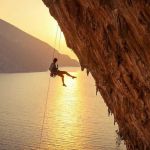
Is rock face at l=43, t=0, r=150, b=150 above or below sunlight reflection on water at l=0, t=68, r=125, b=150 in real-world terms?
above

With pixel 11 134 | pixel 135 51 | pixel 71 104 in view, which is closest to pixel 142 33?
pixel 135 51

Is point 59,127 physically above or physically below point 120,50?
below

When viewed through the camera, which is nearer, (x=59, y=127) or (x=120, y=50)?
(x=120, y=50)

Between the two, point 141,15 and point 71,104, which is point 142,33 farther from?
point 71,104

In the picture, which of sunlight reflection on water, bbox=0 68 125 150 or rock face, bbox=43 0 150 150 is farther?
sunlight reflection on water, bbox=0 68 125 150

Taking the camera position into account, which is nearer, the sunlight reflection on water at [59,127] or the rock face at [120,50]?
the rock face at [120,50]

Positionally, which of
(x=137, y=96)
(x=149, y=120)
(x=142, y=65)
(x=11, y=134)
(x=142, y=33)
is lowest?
(x=11, y=134)

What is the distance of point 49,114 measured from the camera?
3991 inches

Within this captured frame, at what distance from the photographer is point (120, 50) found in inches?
444

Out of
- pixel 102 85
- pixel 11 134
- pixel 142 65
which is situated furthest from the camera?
pixel 11 134

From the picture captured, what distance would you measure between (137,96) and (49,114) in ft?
296

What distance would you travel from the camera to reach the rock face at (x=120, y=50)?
29.9 ft

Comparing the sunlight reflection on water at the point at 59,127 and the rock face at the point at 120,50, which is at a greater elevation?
the rock face at the point at 120,50

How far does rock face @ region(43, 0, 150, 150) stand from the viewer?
29.9 feet
